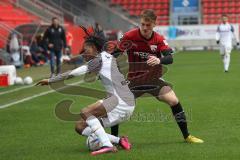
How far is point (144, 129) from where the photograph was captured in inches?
390

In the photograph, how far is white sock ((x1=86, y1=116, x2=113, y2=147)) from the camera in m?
7.79

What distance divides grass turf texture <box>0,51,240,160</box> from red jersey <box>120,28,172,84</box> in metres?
0.90

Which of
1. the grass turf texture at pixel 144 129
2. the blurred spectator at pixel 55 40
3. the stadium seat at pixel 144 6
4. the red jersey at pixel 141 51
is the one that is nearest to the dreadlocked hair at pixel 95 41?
the red jersey at pixel 141 51

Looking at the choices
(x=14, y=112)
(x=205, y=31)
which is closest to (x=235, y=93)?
(x=14, y=112)

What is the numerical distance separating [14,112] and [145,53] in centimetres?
471

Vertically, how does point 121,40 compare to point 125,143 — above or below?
above

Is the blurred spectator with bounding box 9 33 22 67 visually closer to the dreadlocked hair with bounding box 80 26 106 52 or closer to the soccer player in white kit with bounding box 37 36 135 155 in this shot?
the soccer player in white kit with bounding box 37 36 135 155

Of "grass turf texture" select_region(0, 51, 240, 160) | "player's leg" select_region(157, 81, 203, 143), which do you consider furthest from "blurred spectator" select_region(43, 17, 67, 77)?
"player's leg" select_region(157, 81, 203, 143)

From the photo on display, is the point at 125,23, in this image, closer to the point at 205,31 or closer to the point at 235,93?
the point at 205,31

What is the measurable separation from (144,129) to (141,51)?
1849mm

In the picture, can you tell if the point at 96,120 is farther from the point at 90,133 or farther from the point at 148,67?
the point at 148,67

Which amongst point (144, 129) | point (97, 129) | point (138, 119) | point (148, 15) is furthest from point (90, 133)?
point (138, 119)

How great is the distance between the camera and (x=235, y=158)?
7.34m

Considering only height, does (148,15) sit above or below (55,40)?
above
